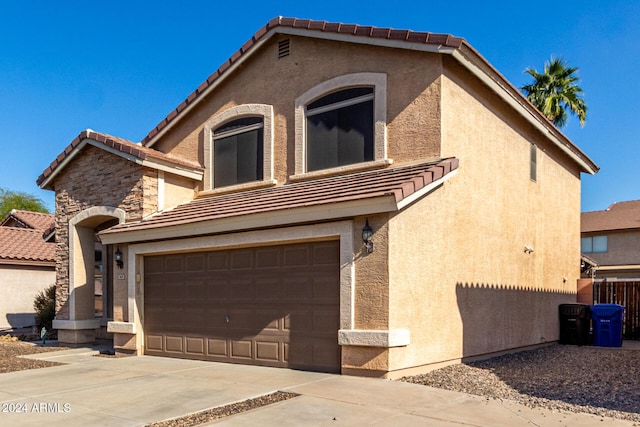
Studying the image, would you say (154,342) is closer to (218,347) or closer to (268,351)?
(218,347)

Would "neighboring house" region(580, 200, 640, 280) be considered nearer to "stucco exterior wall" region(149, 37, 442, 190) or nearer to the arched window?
the arched window

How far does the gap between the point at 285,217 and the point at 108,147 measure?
6258 millimetres

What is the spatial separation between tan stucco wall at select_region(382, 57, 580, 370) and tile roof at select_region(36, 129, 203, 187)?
22.4 ft

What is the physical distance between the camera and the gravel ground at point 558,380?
7.81m

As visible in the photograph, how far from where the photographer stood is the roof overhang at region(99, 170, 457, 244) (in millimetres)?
9516

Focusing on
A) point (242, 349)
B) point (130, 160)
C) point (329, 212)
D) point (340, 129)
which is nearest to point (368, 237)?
point (329, 212)

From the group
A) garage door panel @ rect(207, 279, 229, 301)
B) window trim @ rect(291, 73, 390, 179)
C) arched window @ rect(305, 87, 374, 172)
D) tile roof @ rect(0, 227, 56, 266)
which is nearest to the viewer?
window trim @ rect(291, 73, 390, 179)

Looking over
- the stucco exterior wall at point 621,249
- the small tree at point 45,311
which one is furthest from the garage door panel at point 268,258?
the stucco exterior wall at point 621,249

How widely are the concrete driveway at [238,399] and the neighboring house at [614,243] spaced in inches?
1038

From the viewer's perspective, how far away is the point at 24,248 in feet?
74.6

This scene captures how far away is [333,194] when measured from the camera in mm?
10430

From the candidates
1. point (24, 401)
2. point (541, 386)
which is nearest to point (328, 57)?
point (541, 386)

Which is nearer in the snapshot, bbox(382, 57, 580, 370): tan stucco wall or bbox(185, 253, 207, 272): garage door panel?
bbox(382, 57, 580, 370): tan stucco wall

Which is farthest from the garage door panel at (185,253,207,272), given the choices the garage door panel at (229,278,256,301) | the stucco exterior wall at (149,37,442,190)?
the stucco exterior wall at (149,37,442,190)
